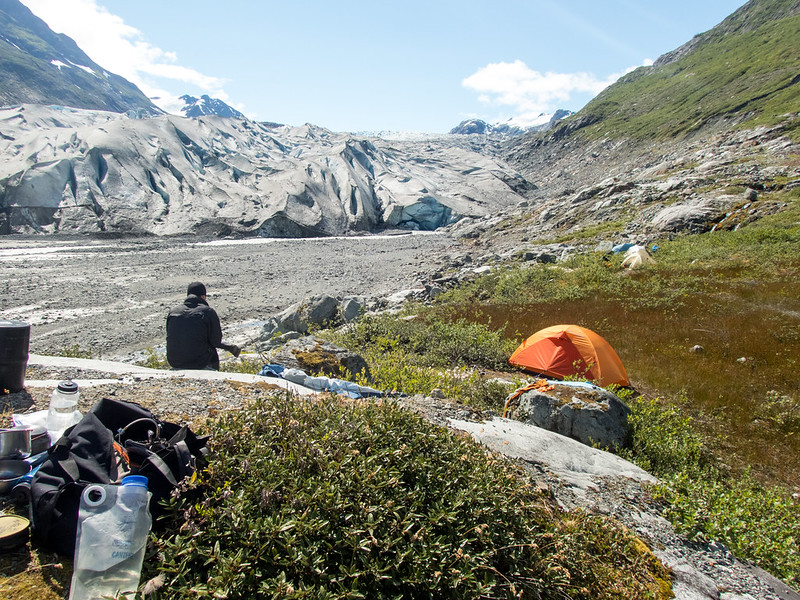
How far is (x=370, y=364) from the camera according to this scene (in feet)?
32.3

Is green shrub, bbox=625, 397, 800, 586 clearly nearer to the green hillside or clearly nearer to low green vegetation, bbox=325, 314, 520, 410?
low green vegetation, bbox=325, 314, 520, 410

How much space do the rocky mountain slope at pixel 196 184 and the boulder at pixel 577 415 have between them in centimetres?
4569

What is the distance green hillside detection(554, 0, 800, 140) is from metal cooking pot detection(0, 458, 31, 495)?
6733cm

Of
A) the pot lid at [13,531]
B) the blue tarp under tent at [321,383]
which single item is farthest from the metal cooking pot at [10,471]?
the blue tarp under tent at [321,383]

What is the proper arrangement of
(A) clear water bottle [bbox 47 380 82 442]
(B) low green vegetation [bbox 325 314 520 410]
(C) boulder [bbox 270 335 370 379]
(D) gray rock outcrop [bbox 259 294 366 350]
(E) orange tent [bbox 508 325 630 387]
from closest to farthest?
Answer: (A) clear water bottle [bbox 47 380 82 442], (B) low green vegetation [bbox 325 314 520 410], (C) boulder [bbox 270 335 370 379], (E) orange tent [bbox 508 325 630 387], (D) gray rock outcrop [bbox 259 294 366 350]

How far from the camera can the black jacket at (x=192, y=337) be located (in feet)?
25.0

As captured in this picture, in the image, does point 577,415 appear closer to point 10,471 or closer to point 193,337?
point 193,337

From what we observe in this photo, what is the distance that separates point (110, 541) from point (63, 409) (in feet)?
7.58

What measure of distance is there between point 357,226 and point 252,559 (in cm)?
6120

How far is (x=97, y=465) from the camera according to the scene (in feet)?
9.43

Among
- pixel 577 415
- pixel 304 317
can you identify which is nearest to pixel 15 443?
pixel 577 415

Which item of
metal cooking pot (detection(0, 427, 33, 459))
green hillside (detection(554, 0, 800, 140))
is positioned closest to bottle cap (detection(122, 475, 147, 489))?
metal cooking pot (detection(0, 427, 33, 459))

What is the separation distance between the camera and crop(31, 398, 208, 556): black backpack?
8.29 ft

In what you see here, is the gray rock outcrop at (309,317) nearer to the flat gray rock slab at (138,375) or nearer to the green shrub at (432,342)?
the green shrub at (432,342)
